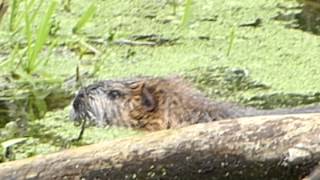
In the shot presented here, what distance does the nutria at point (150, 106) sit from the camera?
403 cm

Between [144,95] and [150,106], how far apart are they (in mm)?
70

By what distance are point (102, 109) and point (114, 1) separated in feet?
5.74

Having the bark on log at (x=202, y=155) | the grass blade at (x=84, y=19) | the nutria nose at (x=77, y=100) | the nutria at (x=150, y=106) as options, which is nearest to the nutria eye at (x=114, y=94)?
the nutria at (x=150, y=106)

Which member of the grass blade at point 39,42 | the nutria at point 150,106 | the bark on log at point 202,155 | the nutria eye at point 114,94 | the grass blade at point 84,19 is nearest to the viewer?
the bark on log at point 202,155

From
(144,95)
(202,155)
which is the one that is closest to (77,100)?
(144,95)

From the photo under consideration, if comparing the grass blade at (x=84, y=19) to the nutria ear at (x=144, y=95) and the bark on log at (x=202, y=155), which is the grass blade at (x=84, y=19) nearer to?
the nutria ear at (x=144, y=95)

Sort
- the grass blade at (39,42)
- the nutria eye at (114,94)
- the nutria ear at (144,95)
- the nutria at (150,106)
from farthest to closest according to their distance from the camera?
the grass blade at (39,42)
the nutria eye at (114,94)
the nutria ear at (144,95)
the nutria at (150,106)

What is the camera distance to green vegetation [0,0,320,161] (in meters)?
4.51

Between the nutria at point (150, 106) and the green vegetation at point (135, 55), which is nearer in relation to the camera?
the nutria at point (150, 106)

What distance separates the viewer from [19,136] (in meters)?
4.24

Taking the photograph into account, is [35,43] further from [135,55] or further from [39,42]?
[135,55]

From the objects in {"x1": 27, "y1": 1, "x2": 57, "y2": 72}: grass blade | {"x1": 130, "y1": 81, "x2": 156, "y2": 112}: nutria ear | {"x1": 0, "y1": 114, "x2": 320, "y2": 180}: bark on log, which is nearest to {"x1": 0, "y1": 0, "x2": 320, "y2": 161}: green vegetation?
{"x1": 27, "y1": 1, "x2": 57, "y2": 72}: grass blade

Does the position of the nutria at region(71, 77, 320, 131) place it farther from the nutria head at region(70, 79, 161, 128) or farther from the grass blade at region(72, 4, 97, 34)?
the grass blade at region(72, 4, 97, 34)

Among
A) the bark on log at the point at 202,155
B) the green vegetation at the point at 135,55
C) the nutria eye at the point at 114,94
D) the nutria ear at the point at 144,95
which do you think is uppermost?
the bark on log at the point at 202,155
